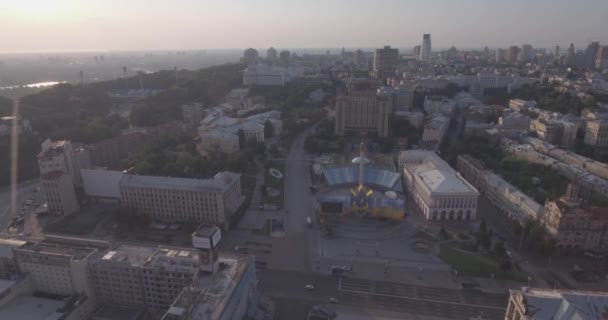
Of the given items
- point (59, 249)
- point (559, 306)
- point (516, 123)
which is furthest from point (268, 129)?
point (559, 306)

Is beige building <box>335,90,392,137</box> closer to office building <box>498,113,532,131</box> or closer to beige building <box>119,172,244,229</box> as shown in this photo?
office building <box>498,113,532,131</box>

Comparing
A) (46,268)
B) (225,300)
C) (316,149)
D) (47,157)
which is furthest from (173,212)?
(316,149)

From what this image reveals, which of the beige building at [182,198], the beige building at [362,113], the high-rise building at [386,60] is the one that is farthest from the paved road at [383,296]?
the high-rise building at [386,60]

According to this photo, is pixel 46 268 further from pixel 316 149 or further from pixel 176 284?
pixel 316 149

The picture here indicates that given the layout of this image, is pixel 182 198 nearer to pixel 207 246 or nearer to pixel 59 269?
pixel 59 269

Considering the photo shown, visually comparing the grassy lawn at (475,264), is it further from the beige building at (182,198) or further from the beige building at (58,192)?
the beige building at (58,192)
